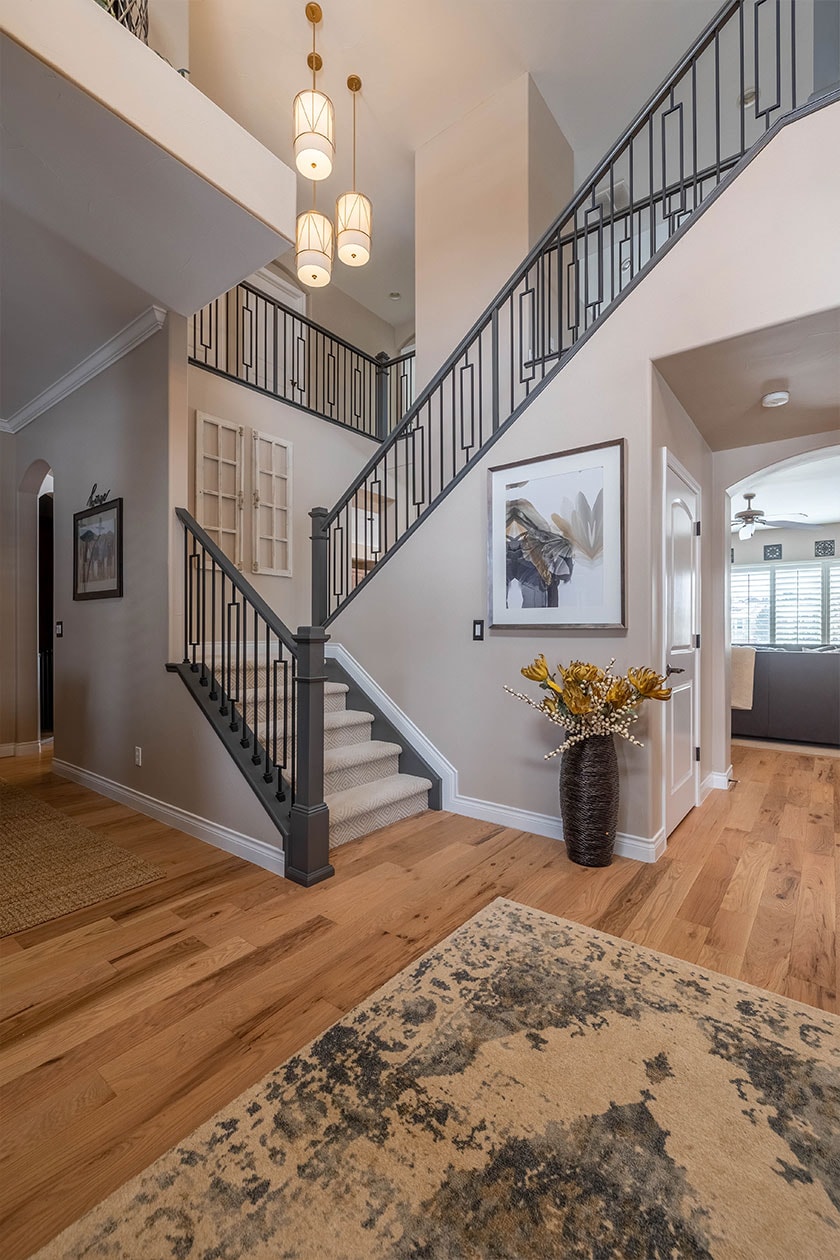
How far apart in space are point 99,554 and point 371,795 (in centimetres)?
264

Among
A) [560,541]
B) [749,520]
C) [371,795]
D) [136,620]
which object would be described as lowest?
[371,795]

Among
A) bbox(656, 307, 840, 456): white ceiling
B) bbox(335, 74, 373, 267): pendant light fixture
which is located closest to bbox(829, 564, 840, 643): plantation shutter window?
bbox(656, 307, 840, 456): white ceiling

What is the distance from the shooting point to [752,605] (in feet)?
36.7

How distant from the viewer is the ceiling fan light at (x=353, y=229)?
3830 mm

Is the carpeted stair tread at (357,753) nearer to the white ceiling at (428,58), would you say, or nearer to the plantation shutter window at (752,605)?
the white ceiling at (428,58)

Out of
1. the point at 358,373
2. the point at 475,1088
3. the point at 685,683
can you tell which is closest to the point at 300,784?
the point at 475,1088

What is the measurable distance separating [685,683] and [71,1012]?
11.1 ft

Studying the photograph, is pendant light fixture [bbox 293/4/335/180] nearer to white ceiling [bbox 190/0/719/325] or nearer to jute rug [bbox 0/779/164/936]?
white ceiling [bbox 190/0/719/325]

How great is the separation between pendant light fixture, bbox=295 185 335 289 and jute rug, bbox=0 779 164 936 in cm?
364

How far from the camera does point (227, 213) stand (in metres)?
2.65

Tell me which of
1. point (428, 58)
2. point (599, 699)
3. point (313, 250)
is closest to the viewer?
point (599, 699)

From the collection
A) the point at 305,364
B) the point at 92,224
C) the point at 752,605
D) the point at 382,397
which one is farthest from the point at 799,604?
the point at 92,224

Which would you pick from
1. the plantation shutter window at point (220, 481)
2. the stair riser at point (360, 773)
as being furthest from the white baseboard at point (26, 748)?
the stair riser at point (360, 773)

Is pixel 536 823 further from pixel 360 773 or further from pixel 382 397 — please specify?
pixel 382 397
